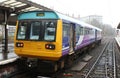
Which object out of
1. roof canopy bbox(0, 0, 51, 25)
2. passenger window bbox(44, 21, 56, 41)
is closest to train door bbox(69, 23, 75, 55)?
passenger window bbox(44, 21, 56, 41)

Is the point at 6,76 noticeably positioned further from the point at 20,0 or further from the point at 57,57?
the point at 20,0

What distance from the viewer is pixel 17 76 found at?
966 centimetres

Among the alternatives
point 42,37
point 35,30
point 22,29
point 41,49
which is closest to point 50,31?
point 42,37

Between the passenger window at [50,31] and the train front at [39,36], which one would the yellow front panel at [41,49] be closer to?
the train front at [39,36]

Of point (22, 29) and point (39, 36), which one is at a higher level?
point (22, 29)

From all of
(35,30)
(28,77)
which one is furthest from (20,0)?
(28,77)

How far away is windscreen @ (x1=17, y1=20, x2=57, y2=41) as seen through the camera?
29.6 ft

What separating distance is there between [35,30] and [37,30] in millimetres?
105

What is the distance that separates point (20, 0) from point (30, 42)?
8.66 feet

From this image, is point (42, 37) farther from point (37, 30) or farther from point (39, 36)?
point (37, 30)

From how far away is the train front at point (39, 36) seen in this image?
29.0ft

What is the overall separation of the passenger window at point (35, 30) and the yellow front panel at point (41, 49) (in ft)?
0.80

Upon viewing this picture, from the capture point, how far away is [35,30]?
30.7 ft

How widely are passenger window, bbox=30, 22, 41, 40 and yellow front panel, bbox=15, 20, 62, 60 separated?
0.24 meters
